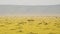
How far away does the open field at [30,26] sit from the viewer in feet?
4.38

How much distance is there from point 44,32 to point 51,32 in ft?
0.26

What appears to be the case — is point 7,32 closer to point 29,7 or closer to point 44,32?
point 44,32

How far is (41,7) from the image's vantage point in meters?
2.33

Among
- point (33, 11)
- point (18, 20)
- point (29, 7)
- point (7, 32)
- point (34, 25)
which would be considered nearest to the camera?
point (7, 32)

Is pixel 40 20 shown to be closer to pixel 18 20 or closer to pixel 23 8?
pixel 18 20

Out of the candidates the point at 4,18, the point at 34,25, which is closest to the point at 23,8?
the point at 4,18

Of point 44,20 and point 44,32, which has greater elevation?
point 44,20

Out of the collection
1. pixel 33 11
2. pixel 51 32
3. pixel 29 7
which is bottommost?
pixel 51 32

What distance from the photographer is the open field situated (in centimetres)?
133

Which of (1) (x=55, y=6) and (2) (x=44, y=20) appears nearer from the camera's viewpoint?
(2) (x=44, y=20)

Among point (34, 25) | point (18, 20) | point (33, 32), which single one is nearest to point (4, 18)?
point (18, 20)

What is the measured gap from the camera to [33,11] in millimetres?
2150

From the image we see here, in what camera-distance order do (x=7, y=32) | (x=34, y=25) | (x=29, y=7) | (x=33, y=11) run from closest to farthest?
(x=7, y=32) → (x=34, y=25) → (x=33, y=11) → (x=29, y=7)

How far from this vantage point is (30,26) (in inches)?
59.1
